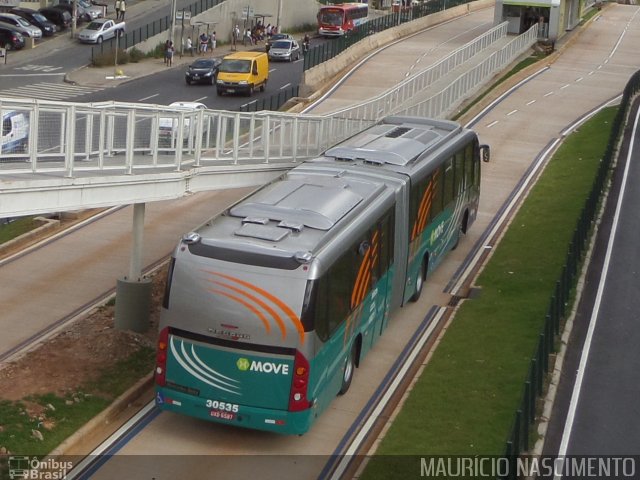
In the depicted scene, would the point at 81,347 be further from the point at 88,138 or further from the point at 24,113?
the point at 24,113

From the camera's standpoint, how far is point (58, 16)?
3051 inches

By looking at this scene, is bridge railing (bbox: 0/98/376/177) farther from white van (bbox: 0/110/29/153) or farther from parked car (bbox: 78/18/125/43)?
parked car (bbox: 78/18/125/43)

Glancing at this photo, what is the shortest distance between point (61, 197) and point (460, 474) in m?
7.11

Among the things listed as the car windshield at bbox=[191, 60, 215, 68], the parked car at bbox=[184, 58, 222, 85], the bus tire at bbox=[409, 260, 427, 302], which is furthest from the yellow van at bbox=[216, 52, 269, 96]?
the bus tire at bbox=[409, 260, 427, 302]

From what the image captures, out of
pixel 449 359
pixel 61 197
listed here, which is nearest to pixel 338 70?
pixel 449 359

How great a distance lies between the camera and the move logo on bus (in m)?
16.7

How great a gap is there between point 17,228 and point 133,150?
11.5 m

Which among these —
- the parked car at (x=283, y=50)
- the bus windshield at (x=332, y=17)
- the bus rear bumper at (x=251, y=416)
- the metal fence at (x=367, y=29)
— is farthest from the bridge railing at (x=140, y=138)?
the bus windshield at (x=332, y=17)

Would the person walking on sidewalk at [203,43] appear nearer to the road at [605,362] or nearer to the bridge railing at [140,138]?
the road at [605,362]

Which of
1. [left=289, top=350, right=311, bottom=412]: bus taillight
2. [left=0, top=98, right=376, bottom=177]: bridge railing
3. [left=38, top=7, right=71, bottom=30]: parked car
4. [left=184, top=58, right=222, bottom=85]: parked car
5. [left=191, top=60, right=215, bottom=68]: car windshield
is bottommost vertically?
[left=289, top=350, right=311, bottom=412]: bus taillight

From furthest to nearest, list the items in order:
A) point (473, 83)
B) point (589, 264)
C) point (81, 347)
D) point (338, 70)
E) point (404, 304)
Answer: point (338, 70) → point (473, 83) → point (589, 264) → point (404, 304) → point (81, 347)

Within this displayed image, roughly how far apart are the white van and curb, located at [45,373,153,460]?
13.9 ft

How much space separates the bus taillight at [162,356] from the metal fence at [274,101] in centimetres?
3213

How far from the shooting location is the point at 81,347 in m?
20.8
